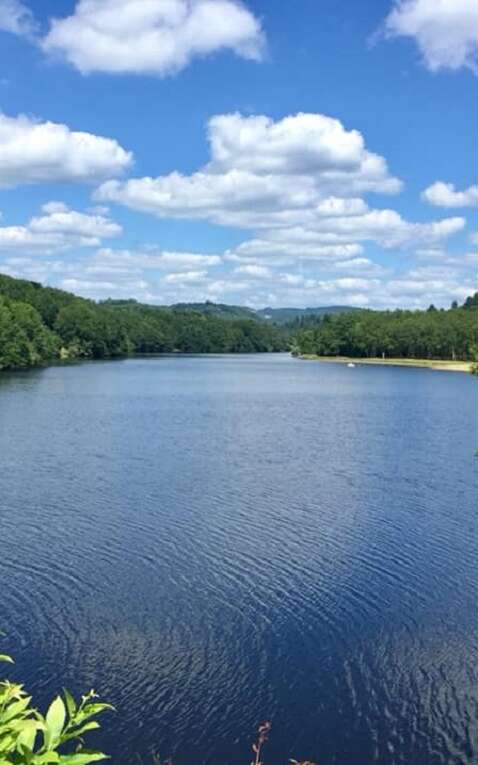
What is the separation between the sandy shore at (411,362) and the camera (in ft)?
425

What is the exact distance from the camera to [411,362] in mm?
147250

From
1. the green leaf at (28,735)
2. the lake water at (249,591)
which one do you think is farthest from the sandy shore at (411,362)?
the green leaf at (28,735)

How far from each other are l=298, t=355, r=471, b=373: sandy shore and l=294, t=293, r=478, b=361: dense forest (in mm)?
3595

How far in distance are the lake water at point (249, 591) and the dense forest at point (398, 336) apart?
11006 cm

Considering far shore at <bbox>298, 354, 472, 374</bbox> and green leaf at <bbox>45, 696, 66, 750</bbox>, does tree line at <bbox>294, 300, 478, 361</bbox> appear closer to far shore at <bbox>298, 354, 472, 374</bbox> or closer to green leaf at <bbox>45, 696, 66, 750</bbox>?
far shore at <bbox>298, 354, 472, 374</bbox>

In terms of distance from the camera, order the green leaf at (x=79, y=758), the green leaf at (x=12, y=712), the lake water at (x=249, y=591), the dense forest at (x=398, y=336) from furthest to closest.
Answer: the dense forest at (x=398, y=336), the lake water at (x=249, y=591), the green leaf at (x=12, y=712), the green leaf at (x=79, y=758)

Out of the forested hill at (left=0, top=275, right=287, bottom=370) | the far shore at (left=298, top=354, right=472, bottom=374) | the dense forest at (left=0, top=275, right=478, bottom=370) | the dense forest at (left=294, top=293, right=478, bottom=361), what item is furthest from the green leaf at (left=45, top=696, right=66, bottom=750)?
the dense forest at (left=294, top=293, right=478, bottom=361)

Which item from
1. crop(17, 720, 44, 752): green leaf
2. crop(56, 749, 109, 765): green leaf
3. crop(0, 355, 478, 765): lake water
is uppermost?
crop(17, 720, 44, 752): green leaf

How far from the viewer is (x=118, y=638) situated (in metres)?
16.2

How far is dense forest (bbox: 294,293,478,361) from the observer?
149875 mm

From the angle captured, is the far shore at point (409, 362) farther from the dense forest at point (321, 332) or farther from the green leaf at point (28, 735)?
the green leaf at point (28, 735)

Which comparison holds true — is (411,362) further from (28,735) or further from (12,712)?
(28,735)

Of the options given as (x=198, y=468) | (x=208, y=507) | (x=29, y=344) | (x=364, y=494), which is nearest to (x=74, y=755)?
(x=208, y=507)

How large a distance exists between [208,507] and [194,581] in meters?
7.89
